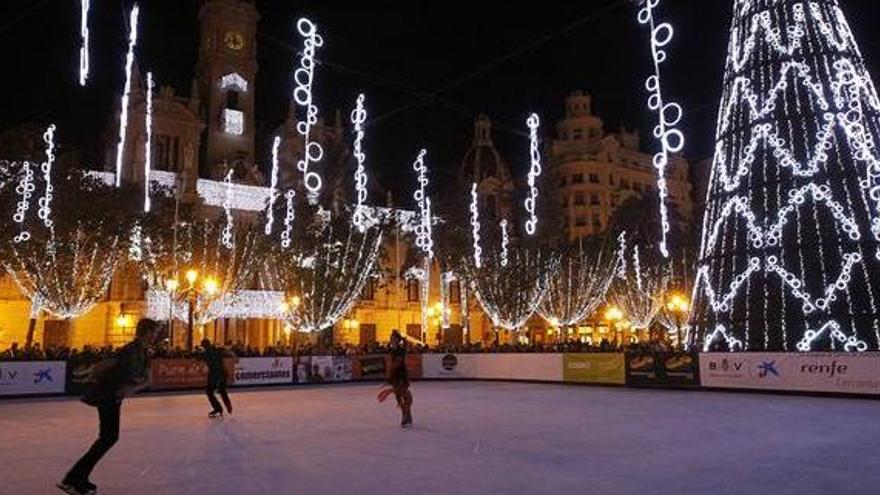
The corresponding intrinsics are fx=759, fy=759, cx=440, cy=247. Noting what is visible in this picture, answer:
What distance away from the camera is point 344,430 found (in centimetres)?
1443

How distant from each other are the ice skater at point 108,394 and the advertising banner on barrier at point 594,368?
73.8ft

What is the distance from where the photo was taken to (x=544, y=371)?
3141 centimetres

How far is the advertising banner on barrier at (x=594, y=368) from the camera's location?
28.5m

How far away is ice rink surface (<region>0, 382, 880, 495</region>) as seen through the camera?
28.6ft

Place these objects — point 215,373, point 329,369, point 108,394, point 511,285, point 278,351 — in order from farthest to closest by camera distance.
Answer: point 511,285
point 278,351
point 329,369
point 215,373
point 108,394

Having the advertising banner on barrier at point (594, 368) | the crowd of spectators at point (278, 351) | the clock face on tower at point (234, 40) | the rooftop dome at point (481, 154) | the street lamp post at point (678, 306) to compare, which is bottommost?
the advertising banner on barrier at point (594, 368)

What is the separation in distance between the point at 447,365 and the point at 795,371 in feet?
54.3

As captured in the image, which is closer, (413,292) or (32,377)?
(32,377)

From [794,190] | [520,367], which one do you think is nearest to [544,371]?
[520,367]

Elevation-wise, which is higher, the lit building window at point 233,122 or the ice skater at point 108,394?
the lit building window at point 233,122

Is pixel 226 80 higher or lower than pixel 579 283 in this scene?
higher

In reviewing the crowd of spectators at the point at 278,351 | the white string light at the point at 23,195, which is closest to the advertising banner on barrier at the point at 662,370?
the crowd of spectators at the point at 278,351

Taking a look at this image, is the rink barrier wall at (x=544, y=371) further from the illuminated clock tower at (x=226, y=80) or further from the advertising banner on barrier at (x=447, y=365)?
the illuminated clock tower at (x=226, y=80)

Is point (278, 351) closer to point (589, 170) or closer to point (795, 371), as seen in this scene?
point (795, 371)
